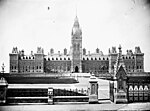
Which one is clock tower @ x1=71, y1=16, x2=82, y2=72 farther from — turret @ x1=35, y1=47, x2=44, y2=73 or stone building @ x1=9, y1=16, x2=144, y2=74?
turret @ x1=35, y1=47, x2=44, y2=73

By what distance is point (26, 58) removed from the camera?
5341cm

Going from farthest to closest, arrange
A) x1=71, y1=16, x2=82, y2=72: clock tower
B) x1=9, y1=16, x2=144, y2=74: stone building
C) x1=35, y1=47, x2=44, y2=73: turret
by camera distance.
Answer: x1=71, y1=16, x2=82, y2=72: clock tower, x1=35, y1=47, x2=44, y2=73: turret, x1=9, y1=16, x2=144, y2=74: stone building

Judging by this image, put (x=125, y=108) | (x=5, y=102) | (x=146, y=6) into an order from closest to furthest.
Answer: (x=125, y=108), (x=5, y=102), (x=146, y=6)

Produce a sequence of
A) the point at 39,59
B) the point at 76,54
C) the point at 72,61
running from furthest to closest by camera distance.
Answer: the point at 76,54 → the point at 72,61 → the point at 39,59

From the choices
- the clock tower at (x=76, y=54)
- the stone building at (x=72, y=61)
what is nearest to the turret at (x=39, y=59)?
the stone building at (x=72, y=61)

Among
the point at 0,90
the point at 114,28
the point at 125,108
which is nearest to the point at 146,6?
the point at 114,28

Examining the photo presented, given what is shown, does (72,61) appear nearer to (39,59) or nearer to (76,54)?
(76,54)

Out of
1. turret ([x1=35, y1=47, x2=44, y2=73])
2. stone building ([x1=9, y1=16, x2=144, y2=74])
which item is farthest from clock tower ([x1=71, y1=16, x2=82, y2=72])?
turret ([x1=35, y1=47, x2=44, y2=73])

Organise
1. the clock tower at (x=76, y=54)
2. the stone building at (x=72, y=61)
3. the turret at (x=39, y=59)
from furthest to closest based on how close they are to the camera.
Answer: the clock tower at (x=76, y=54) < the turret at (x=39, y=59) < the stone building at (x=72, y=61)

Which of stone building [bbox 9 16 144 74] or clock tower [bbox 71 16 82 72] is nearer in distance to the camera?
stone building [bbox 9 16 144 74]

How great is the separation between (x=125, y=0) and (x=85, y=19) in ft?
9.89

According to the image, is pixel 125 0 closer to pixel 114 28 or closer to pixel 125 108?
pixel 114 28

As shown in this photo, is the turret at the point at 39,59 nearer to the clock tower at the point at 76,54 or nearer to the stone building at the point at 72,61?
the stone building at the point at 72,61

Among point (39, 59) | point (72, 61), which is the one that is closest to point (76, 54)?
point (72, 61)
